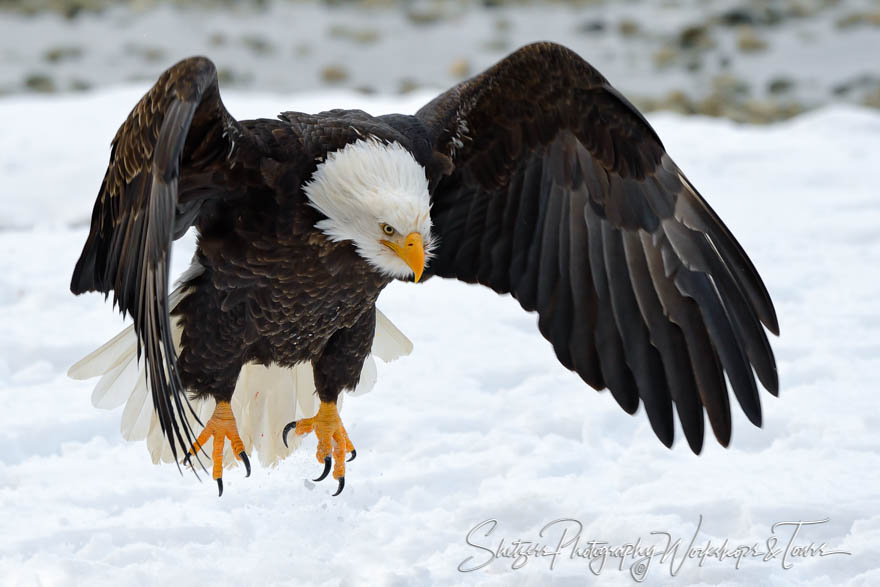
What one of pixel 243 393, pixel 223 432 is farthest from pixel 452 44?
pixel 223 432

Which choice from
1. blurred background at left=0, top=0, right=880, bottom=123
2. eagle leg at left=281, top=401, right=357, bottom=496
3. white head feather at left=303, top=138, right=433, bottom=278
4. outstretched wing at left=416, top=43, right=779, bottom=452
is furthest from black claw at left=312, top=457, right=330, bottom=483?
blurred background at left=0, top=0, right=880, bottom=123

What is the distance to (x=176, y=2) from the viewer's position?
37.2ft

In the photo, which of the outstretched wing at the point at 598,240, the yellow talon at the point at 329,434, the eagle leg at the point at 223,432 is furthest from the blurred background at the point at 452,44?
the eagle leg at the point at 223,432

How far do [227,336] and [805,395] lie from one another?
6.33 ft

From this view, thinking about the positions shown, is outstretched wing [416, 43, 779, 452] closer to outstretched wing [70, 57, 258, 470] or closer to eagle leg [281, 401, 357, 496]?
eagle leg [281, 401, 357, 496]

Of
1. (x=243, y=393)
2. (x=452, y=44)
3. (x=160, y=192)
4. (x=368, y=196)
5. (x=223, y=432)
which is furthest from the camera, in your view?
(x=452, y=44)

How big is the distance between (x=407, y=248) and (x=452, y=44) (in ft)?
26.4

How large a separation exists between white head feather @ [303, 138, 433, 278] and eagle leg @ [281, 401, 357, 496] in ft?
2.46

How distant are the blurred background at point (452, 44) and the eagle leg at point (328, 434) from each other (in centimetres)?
581

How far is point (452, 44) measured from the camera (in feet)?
35.0

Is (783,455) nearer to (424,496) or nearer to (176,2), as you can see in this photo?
(424,496)

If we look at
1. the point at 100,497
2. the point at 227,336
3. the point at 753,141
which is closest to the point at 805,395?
the point at 227,336

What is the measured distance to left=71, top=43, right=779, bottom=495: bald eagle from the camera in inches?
114

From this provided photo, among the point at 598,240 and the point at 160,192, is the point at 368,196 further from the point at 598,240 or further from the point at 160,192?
the point at 598,240
